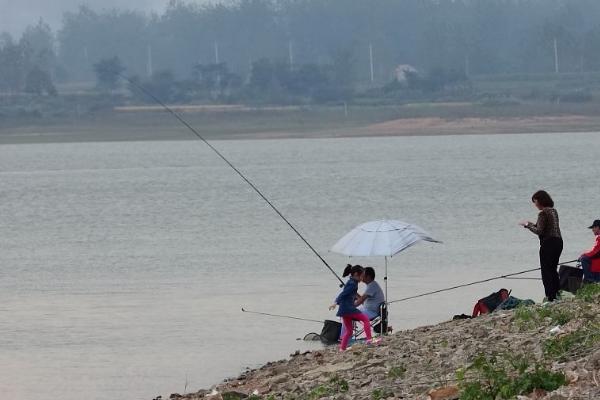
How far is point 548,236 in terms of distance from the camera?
11641 mm


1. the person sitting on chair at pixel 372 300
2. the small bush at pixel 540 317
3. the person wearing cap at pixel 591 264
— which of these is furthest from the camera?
the person sitting on chair at pixel 372 300

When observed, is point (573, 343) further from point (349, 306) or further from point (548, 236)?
point (349, 306)

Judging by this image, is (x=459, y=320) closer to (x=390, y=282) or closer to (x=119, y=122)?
(x=390, y=282)

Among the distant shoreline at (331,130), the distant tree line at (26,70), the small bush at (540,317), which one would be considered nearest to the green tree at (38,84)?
the distant tree line at (26,70)

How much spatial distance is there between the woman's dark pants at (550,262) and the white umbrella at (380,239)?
1463mm

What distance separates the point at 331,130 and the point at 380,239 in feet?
322

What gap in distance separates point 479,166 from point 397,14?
87489 millimetres

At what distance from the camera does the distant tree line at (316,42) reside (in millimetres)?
128375

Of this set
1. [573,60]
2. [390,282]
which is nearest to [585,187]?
[390,282]

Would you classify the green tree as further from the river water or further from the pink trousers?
the pink trousers

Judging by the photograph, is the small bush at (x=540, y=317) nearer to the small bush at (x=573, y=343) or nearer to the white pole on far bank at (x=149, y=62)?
the small bush at (x=573, y=343)

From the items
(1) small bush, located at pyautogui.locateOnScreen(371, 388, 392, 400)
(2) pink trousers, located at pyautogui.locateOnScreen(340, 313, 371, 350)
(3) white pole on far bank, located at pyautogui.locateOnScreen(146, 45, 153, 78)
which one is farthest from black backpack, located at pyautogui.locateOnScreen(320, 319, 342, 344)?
(3) white pole on far bank, located at pyautogui.locateOnScreen(146, 45, 153, 78)

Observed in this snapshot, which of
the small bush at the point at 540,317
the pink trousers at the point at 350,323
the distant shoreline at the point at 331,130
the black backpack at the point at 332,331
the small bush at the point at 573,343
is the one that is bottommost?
the distant shoreline at the point at 331,130

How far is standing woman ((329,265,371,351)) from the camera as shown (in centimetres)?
1221
